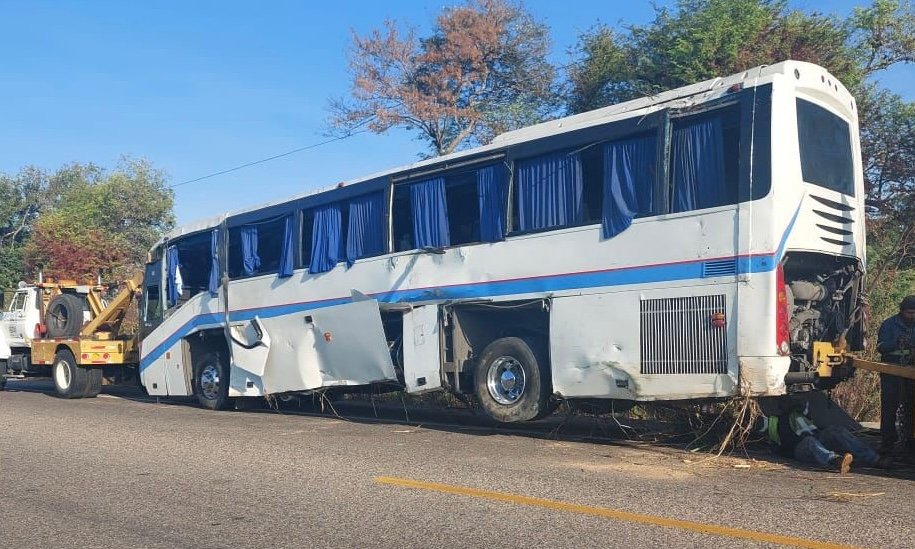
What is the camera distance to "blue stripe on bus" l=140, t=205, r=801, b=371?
7.93 metres

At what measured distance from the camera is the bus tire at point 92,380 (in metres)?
Result: 17.2

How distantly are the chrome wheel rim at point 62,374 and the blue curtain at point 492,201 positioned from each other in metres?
11.1

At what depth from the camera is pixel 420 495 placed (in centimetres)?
681

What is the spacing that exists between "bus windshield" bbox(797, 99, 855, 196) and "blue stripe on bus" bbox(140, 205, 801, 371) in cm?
65

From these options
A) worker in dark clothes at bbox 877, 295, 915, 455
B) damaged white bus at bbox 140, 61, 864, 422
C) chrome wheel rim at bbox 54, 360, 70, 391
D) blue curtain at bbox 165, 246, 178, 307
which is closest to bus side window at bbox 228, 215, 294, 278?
damaged white bus at bbox 140, 61, 864, 422

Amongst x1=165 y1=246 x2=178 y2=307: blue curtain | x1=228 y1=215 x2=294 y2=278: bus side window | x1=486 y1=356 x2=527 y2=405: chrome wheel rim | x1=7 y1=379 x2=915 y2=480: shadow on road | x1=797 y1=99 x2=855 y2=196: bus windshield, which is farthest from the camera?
x1=165 y1=246 x2=178 y2=307: blue curtain

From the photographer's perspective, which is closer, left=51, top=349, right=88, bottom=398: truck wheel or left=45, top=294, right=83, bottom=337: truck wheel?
left=51, top=349, right=88, bottom=398: truck wheel

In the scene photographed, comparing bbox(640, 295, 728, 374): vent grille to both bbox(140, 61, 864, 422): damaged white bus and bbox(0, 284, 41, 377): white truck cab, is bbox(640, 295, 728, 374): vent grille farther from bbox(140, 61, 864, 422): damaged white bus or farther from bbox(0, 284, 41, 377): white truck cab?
bbox(0, 284, 41, 377): white truck cab

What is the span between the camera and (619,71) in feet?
68.7

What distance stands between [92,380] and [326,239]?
7872 mm

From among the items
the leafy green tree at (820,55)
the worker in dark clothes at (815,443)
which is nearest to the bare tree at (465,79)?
the leafy green tree at (820,55)

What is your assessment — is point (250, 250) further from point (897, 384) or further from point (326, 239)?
point (897, 384)

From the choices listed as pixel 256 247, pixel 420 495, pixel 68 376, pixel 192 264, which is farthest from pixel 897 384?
pixel 68 376

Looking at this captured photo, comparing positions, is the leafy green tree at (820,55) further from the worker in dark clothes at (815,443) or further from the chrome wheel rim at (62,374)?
the chrome wheel rim at (62,374)
